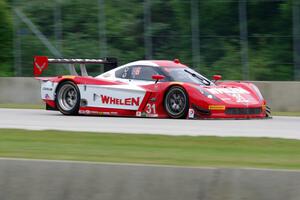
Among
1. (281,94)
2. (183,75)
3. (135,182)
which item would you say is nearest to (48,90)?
(183,75)

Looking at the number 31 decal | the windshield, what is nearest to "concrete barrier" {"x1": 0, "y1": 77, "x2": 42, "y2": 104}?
the windshield

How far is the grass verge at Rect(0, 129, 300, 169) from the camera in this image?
31.8 feet

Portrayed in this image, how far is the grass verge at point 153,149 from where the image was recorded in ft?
31.8

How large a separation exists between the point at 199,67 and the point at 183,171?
17.5 meters

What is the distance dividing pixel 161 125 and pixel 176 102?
187 centimetres

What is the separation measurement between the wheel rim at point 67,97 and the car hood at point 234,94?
134 inches

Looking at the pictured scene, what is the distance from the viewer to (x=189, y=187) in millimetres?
7520

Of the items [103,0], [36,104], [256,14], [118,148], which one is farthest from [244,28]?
[118,148]

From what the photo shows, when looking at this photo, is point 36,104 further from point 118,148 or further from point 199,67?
point 118,148

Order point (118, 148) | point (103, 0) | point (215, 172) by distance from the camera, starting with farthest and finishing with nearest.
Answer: point (103, 0) → point (118, 148) → point (215, 172)

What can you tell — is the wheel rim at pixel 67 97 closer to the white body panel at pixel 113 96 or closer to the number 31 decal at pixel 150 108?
the white body panel at pixel 113 96

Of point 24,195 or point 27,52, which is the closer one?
point 24,195

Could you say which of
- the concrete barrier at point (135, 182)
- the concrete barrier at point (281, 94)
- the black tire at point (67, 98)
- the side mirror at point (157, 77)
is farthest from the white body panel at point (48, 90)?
the concrete barrier at point (135, 182)

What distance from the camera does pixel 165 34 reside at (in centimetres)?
2548
